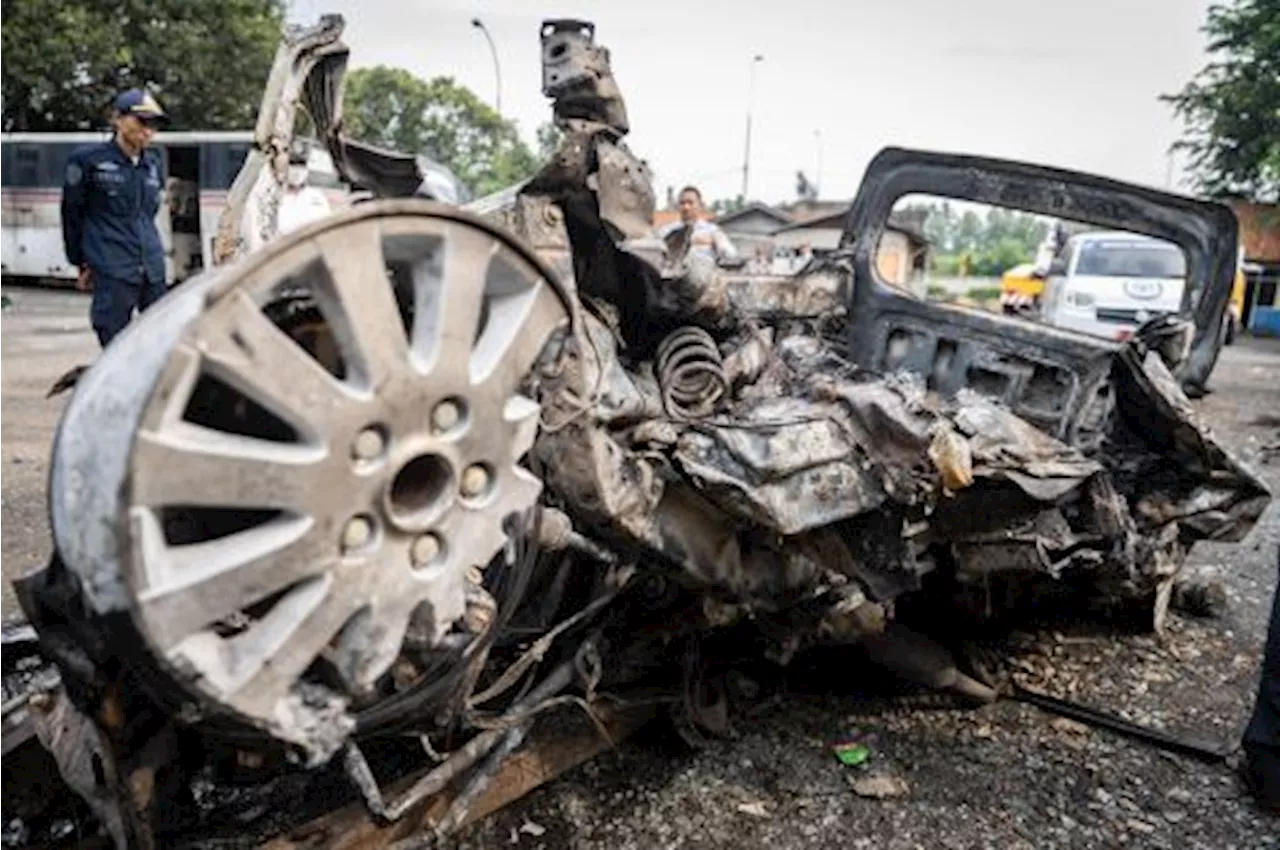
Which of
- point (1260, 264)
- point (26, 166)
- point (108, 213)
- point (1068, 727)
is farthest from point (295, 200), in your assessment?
point (1260, 264)

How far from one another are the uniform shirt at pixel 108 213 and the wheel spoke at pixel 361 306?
14.8ft

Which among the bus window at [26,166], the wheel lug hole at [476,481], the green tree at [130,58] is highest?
the green tree at [130,58]

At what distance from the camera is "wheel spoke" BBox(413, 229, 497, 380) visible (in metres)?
1.52

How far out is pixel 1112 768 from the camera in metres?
3.16

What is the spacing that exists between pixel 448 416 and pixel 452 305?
0.17 meters

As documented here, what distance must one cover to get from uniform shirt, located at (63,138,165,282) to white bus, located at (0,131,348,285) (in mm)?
12149

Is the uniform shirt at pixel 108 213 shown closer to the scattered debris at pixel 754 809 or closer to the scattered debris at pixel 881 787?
the scattered debris at pixel 754 809

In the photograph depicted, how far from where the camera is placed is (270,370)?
136cm

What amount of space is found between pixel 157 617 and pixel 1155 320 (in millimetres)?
3486

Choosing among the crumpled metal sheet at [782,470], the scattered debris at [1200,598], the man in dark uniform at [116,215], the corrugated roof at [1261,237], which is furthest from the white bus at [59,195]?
the corrugated roof at [1261,237]

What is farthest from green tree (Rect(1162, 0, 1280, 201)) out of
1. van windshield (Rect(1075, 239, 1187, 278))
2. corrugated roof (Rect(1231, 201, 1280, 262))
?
van windshield (Rect(1075, 239, 1187, 278))

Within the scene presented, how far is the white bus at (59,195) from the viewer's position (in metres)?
17.2

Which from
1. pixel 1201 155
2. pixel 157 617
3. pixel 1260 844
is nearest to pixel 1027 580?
pixel 1260 844

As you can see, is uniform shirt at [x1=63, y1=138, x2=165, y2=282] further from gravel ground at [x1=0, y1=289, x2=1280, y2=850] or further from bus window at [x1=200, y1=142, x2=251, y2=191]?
bus window at [x1=200, y1=142, x2=251, y2=191]
